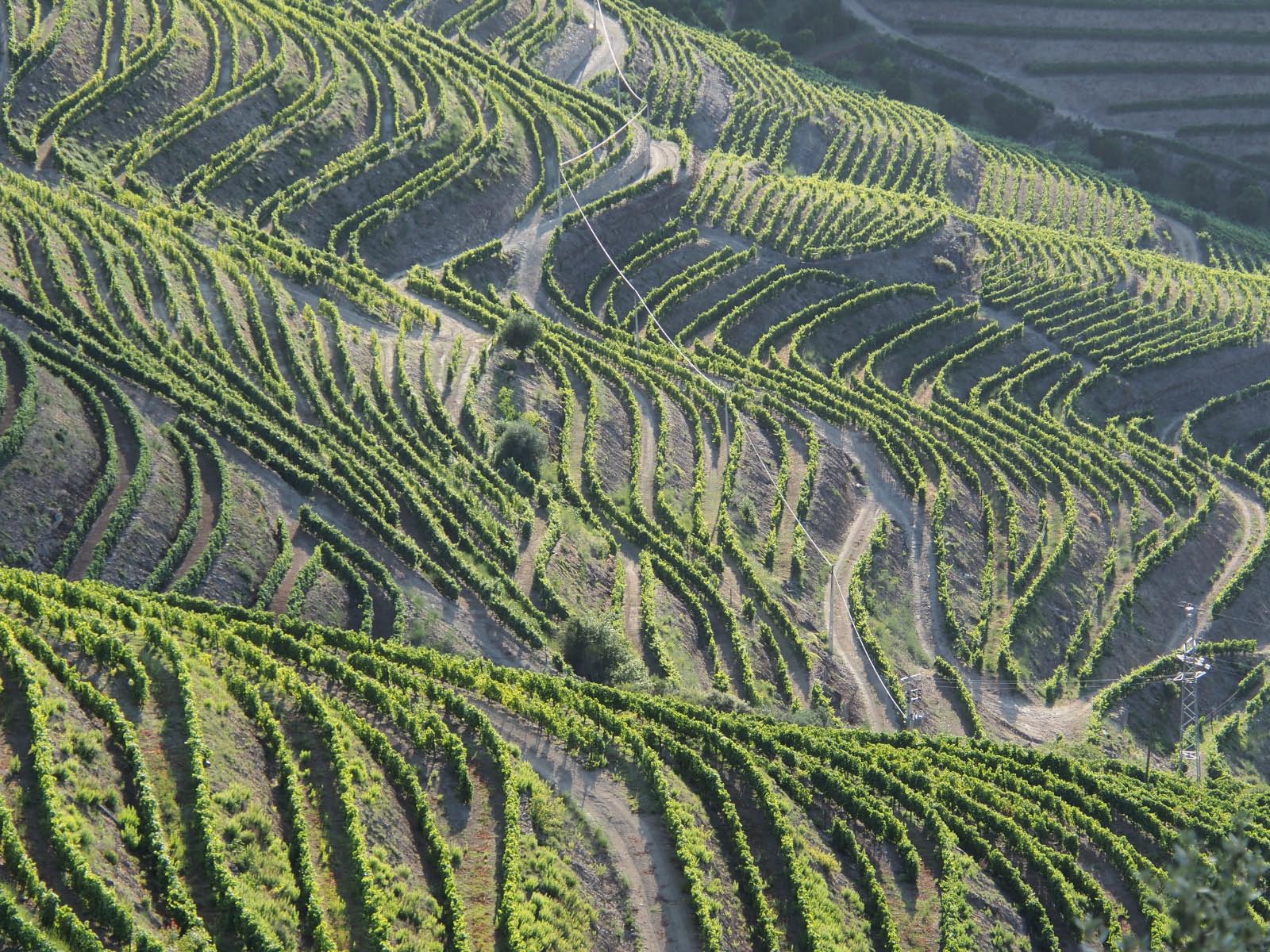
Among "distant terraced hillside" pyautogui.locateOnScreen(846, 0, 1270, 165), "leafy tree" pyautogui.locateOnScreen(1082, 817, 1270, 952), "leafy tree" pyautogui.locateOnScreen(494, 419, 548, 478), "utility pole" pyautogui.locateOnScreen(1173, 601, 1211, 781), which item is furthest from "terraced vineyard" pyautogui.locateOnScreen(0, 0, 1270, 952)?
"distant terraced hillside" pyautogui.locateOnScreen(846, 0, 1270, 165)

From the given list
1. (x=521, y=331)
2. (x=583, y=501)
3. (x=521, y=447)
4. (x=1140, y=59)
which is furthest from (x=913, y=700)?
(x=1140, y=59)

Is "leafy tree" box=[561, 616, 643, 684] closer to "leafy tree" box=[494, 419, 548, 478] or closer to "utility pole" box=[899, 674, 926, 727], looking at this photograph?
"leafy tree" box=[494, 419, 548, 478]

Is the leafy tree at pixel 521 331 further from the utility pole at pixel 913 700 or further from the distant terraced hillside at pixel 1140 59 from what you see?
the distant terraced hillside at pixel 1140 59

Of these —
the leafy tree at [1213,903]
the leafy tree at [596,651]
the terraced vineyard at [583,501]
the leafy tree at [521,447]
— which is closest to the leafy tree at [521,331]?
the terraced vineyard at [583,501]

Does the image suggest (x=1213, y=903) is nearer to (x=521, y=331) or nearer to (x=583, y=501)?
(x=583, y=501)

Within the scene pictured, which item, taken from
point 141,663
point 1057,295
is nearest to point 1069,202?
point 1057,295

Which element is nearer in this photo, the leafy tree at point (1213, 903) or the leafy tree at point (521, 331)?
the leafy tree at point (1213, 903)

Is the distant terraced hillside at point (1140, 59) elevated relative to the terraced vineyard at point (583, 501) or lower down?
elevated

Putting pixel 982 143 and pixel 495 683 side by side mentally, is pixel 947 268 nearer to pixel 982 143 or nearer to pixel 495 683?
pixel 982 143
